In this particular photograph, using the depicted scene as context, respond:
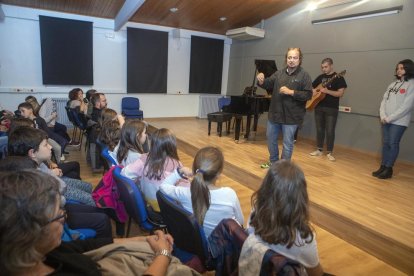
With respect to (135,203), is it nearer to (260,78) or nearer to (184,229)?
(184,229)

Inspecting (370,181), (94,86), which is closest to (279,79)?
(370,181)

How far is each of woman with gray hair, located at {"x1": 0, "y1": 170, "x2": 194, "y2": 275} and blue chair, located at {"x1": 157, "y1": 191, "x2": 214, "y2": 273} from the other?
14.3 inches

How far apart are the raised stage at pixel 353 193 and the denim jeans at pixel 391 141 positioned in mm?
282

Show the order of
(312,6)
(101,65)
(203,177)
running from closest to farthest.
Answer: (203,177) < (312,6) < (101,65)

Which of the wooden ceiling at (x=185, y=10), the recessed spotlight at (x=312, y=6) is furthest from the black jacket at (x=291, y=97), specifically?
the wooden ceiling at (x=185, y=10)

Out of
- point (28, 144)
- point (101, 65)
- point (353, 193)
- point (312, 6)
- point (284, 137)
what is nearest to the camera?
point (28, 144)

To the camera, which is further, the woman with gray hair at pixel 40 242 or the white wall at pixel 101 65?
the white wall at pixel 101 65

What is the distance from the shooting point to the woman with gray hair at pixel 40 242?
0.72 meters

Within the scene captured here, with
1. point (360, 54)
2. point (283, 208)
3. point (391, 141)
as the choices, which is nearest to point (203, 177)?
point (283, 208)

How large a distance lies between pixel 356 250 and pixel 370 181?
1.34 m

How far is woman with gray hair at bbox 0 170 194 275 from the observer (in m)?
0.72

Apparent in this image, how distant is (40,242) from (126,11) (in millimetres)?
5378

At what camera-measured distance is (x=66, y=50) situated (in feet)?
19.8

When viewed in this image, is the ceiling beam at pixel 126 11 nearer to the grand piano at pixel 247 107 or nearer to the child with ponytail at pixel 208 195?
the grand piano at pixel 247 107
